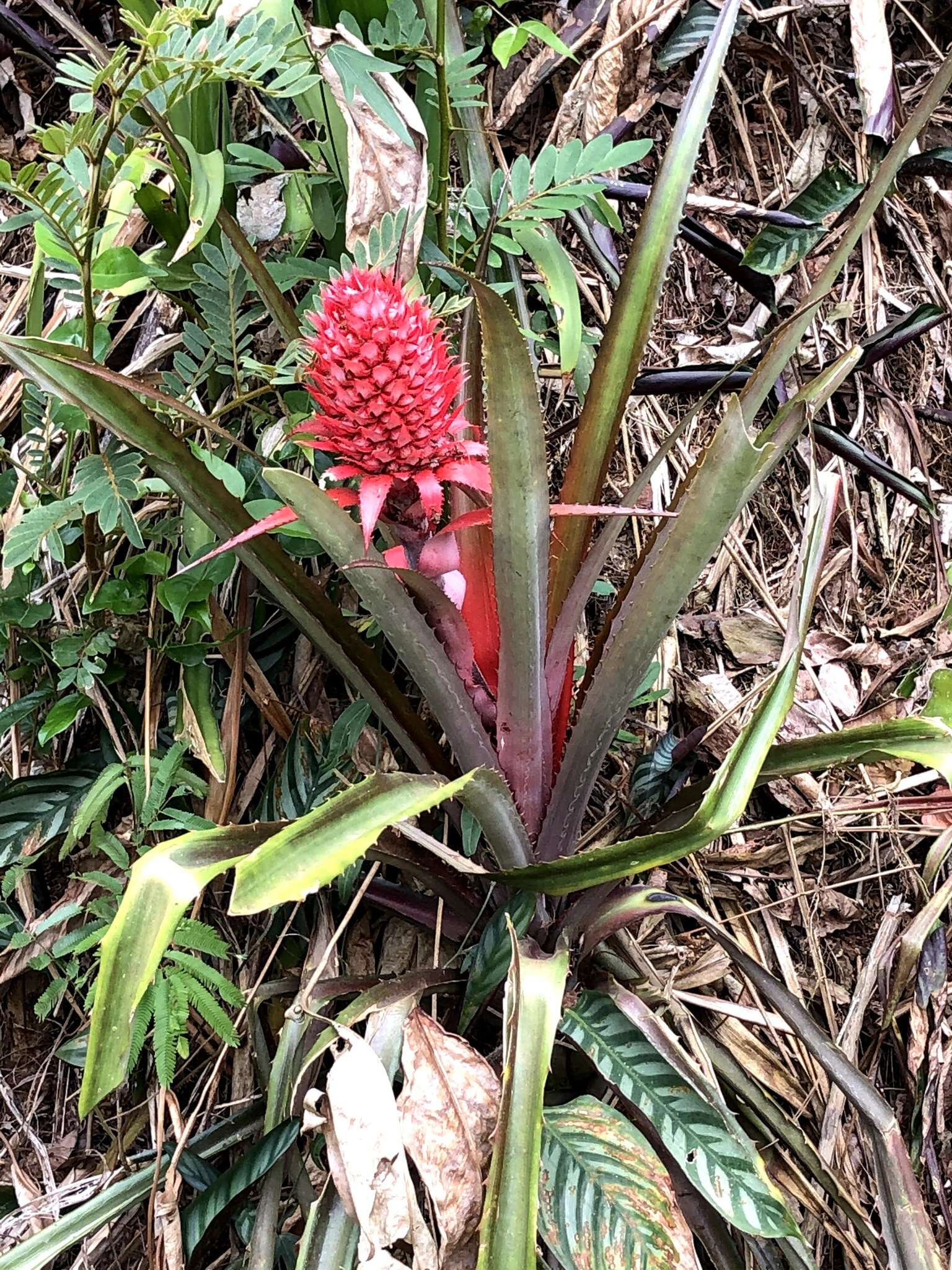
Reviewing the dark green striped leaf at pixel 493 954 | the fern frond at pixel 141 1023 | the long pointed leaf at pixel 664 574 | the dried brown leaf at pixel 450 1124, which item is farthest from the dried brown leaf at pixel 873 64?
the fern frond at pixel 141 1023

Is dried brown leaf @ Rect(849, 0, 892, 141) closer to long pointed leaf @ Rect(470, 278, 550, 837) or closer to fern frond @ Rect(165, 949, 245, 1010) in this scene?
long pointed leaf @ Rect(470, 278, 550, 837)

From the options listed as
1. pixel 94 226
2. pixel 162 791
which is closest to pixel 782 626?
pixel 162 791

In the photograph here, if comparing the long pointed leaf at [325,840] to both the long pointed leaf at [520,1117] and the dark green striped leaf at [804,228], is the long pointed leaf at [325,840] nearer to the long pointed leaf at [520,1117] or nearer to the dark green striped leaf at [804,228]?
the long pointed leaf at [520,1117]

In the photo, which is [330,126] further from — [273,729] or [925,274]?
[925,274]

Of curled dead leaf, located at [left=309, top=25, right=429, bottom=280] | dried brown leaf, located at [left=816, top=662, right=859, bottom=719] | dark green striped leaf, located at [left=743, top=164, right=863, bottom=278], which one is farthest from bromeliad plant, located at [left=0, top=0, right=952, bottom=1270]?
dried brown leaf, located at [left=816, top=662, right=859, bottom=719]

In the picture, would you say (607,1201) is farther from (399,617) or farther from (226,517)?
(226,517)

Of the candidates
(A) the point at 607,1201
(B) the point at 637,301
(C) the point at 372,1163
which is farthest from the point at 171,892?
(B) the point at 637,301

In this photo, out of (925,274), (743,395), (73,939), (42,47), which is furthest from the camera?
(925,274)
